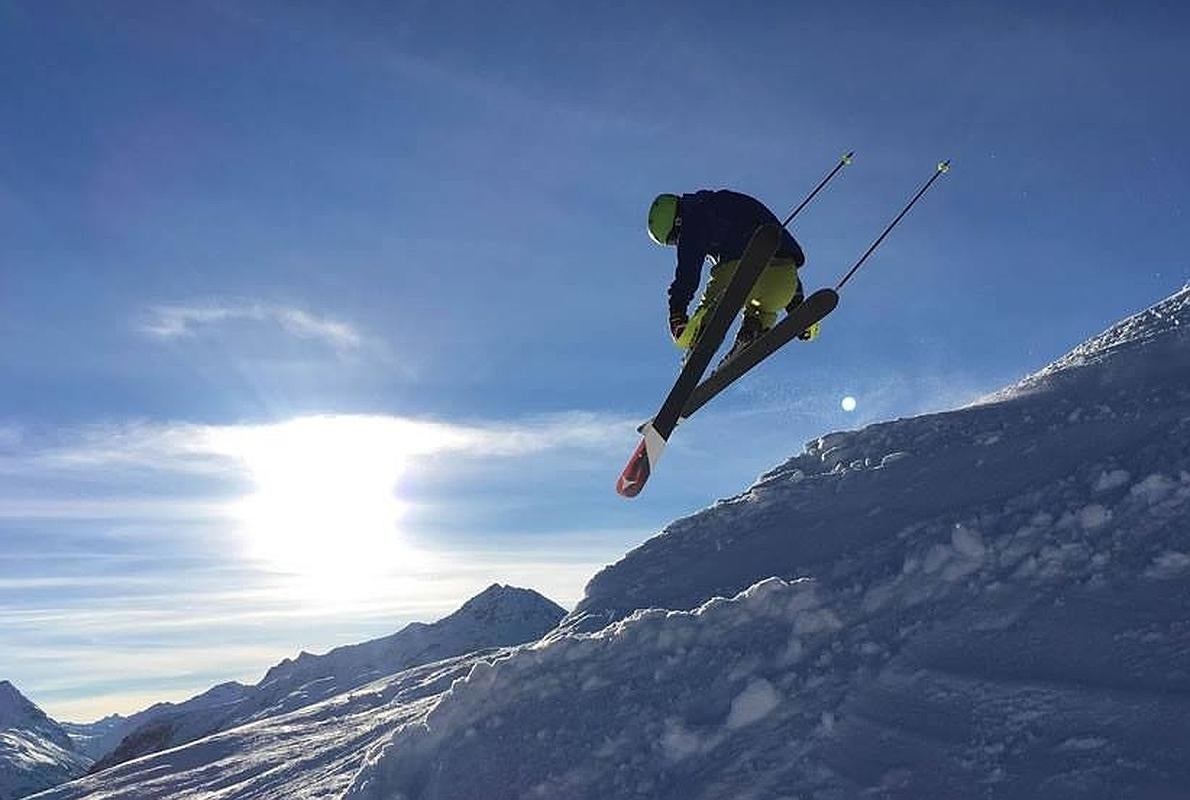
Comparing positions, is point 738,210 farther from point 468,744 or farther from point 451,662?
point 451,662

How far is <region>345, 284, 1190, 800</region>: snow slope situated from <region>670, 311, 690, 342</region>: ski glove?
4378 millimetres

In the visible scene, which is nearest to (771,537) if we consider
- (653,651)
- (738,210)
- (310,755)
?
(653,651)

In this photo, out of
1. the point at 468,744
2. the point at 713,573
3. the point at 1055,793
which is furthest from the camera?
the point at 713,573

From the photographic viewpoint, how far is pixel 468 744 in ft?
40.1

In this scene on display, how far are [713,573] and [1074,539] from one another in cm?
630

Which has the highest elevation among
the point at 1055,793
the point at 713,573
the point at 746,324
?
the point at 746,324

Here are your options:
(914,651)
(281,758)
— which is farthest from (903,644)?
(281,758)

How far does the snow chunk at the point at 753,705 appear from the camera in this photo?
33.8ft

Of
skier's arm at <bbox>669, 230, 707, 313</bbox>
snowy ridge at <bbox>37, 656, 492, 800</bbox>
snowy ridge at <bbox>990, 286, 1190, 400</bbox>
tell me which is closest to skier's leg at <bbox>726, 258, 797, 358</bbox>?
skier's arm at <bbox>669, 230, 707, 313</bbox>

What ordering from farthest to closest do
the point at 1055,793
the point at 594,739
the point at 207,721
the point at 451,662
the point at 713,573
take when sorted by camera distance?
the point at 207,721 → the point at 451,662 → the point at 713,573 → the point at 594,739 → the point at 1055,793

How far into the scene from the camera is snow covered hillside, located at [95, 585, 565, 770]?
108 meters

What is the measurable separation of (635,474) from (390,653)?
442 ft

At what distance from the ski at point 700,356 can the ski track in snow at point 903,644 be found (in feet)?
9.22

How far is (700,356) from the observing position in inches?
414
